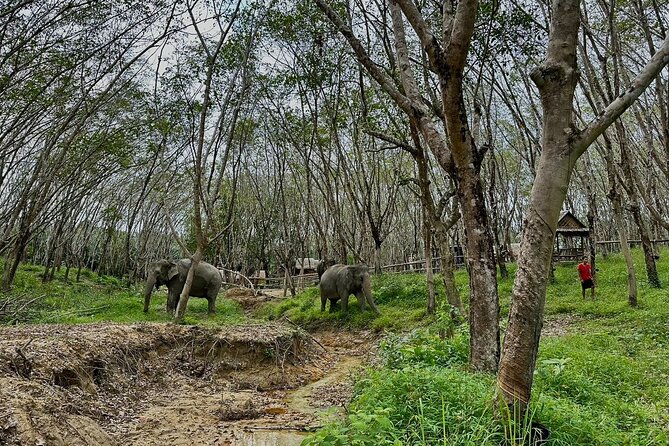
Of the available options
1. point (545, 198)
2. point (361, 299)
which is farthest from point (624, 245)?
point (545, 198)

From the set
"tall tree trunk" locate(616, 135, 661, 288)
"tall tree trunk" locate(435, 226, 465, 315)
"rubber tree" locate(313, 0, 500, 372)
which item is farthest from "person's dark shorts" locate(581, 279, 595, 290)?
"rubber tree" locate(313, 0, 500, 372)

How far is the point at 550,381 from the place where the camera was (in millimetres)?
5250

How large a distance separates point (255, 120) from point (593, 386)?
20.8m

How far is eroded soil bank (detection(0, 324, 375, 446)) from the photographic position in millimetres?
4984

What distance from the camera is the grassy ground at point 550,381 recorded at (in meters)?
3.54

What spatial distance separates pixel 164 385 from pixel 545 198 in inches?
275

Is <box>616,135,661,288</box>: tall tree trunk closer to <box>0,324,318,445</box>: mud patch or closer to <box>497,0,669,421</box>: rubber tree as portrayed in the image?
<box>497,0,669,421</box>: rubber tree

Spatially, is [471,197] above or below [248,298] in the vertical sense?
above

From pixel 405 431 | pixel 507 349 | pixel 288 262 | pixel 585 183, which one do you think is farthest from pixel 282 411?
pixel 288 262

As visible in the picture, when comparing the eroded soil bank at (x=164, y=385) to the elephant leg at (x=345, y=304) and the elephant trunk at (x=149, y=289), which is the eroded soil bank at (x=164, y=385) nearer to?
the elephant leg at (x=345, y=304)

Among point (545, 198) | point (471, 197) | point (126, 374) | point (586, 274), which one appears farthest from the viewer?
point (586, 274)

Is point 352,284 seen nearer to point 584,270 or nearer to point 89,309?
point 584,270

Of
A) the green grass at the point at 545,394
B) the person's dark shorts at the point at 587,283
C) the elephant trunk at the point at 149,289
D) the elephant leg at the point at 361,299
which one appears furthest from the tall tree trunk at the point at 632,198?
the elephant trunk at the point at 149,289

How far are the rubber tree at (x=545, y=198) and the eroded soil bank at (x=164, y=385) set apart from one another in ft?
6.14
